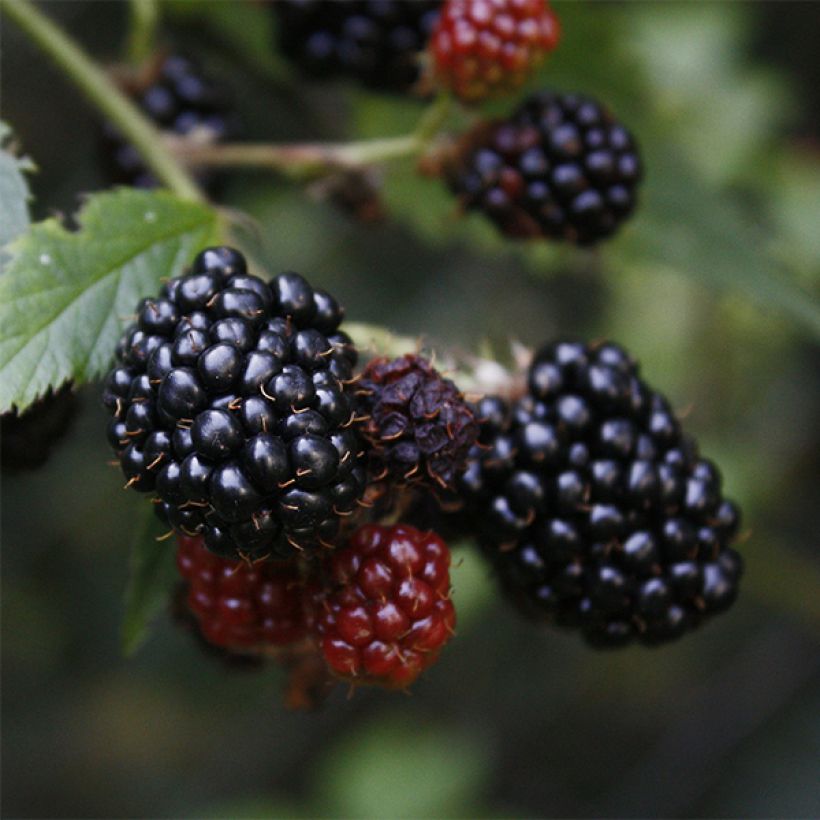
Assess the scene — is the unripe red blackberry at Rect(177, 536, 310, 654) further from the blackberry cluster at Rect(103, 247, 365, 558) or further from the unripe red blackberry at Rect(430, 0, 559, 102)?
the unripe red blackberry at Rect(430, 0, 559, 102)

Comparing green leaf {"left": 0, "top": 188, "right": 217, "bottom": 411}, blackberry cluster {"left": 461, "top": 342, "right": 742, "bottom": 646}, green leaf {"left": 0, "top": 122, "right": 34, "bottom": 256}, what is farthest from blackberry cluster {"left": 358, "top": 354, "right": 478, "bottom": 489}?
green leaf {"left": 0, "top": 122, "right": 34, "bottom": 256}

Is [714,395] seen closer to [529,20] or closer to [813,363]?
[813,363]

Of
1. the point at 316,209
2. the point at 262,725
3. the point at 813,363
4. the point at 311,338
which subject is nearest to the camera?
the point at 311,338

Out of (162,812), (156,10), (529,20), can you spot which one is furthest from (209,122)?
(162,812)

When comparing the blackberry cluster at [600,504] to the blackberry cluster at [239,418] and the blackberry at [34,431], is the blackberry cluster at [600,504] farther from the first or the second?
the blackberry at [34,431]

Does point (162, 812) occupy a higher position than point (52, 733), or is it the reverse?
point (52, 733)

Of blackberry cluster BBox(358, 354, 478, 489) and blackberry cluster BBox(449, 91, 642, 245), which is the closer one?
blackberry cluster BBox(358, 354, 478, 489)
